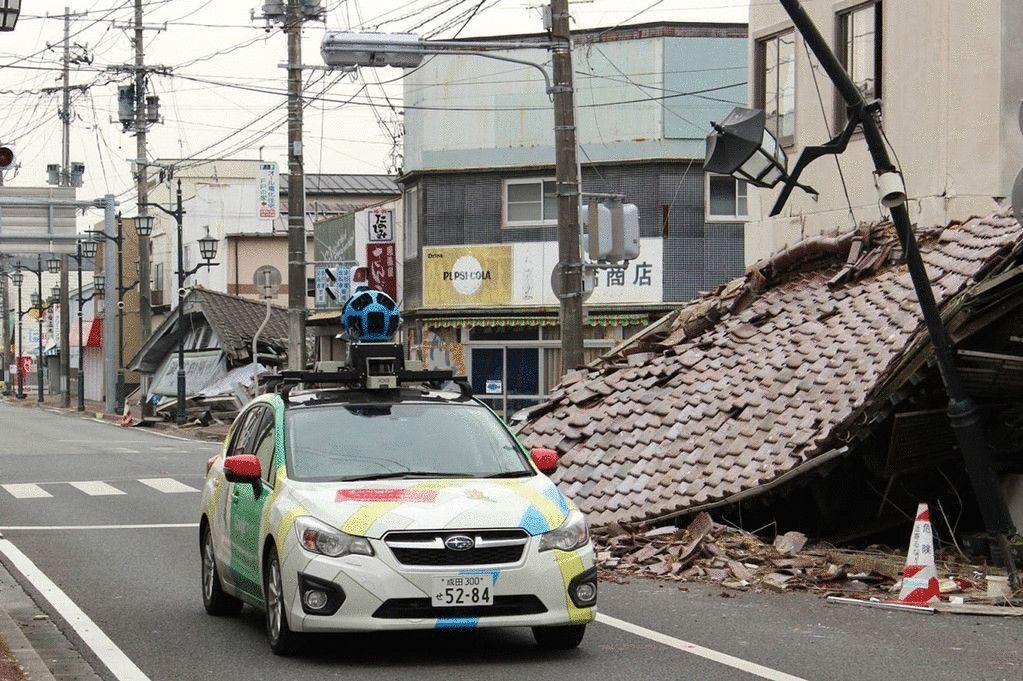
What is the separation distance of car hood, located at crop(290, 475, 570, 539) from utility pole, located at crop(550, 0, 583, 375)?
1094 centimetres

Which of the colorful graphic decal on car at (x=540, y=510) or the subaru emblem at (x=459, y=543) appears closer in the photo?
the subaru emblem at (x=459, y=543)

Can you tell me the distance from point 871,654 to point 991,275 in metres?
5.23

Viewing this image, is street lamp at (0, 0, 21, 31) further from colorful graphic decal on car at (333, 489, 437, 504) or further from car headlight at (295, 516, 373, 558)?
car headlight at (295, 516, 373, 558)

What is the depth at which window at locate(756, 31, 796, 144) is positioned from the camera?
2164 centimetres

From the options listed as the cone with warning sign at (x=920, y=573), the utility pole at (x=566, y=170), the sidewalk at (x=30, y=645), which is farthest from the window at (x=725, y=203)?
the cone with warning sign at (x=920, y=573)

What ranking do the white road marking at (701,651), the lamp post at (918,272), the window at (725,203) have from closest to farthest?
the white road marking at (701,651) → the lamp post at (918,272) → the window at (725,203)

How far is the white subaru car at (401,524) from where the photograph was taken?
8445 mm

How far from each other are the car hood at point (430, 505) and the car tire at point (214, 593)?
2132 mm

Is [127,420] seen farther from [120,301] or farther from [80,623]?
[80,623]

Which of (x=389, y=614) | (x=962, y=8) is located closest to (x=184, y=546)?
(x=389, y=614)

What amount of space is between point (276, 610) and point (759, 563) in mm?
5406

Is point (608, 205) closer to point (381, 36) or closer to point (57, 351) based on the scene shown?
point (381, 36)

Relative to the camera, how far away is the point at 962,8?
59.9 ft

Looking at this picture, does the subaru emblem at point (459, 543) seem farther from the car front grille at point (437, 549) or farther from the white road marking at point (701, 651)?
the white road marking at point (701, 651)
